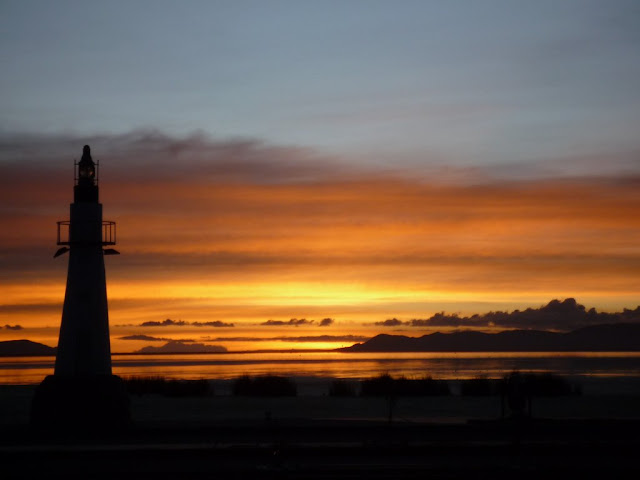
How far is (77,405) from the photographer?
995 inches

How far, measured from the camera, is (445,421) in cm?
2842

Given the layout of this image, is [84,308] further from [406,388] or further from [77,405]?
[406,388]

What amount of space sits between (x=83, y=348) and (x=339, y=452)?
377 inches

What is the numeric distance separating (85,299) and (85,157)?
447 cm

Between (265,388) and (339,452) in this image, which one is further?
(265,388)

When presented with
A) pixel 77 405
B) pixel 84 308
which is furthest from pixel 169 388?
pixel 84 308

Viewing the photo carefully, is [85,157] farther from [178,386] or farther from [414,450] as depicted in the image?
[178,386]

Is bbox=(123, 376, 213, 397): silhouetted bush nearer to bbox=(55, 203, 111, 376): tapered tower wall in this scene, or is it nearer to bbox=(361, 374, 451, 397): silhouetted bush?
bbox=(361, 374, 451, 397): silhouetted bush

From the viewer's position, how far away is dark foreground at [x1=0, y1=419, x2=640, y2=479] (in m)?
16.4

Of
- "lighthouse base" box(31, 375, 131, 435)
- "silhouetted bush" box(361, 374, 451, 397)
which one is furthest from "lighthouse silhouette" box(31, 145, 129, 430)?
"silhouetted bush" box(361, 374, 451, 397)

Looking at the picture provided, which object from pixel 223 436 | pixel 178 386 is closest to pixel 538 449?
pixel 223 436

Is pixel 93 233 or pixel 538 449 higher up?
pixel 93 233

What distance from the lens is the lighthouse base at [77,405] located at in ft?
82.5

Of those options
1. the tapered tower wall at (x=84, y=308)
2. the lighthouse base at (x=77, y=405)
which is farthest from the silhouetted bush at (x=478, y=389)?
the tapered tower wall at (x=84, y=308)
